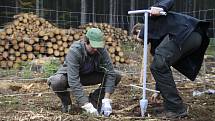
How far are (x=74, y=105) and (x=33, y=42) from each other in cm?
566

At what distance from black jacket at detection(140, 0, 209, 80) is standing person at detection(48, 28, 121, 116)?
1.93 feet

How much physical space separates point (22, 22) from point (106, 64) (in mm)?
7093

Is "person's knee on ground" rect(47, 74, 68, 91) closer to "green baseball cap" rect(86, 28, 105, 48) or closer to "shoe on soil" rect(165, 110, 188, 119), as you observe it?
"green baseball cap" rect(86, 28, 105, 48)

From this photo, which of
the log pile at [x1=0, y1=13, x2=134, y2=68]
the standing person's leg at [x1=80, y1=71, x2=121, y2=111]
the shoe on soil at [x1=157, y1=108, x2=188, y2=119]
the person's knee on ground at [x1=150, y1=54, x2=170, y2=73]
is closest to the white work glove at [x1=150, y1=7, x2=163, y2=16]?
the person's knee on ground at [x1=150, y1=54, x2=170, y2=73]

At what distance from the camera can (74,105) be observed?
588cm

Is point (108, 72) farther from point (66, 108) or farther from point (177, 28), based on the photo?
point (177, 28)

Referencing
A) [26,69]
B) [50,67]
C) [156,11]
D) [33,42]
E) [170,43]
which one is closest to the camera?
[156,11]

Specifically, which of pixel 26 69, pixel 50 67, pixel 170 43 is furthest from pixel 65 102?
pixel 26 69

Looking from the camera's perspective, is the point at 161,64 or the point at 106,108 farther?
the point at 106,108

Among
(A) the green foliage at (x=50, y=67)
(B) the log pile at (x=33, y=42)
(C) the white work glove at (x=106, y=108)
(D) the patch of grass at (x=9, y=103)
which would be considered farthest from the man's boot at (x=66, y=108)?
(B) the log pile at (x=33, y=42)

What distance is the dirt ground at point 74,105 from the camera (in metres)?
5.00

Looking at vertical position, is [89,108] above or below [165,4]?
below

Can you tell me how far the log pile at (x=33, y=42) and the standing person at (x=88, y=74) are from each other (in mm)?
5803

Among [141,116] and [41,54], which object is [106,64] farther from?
[41,54]
